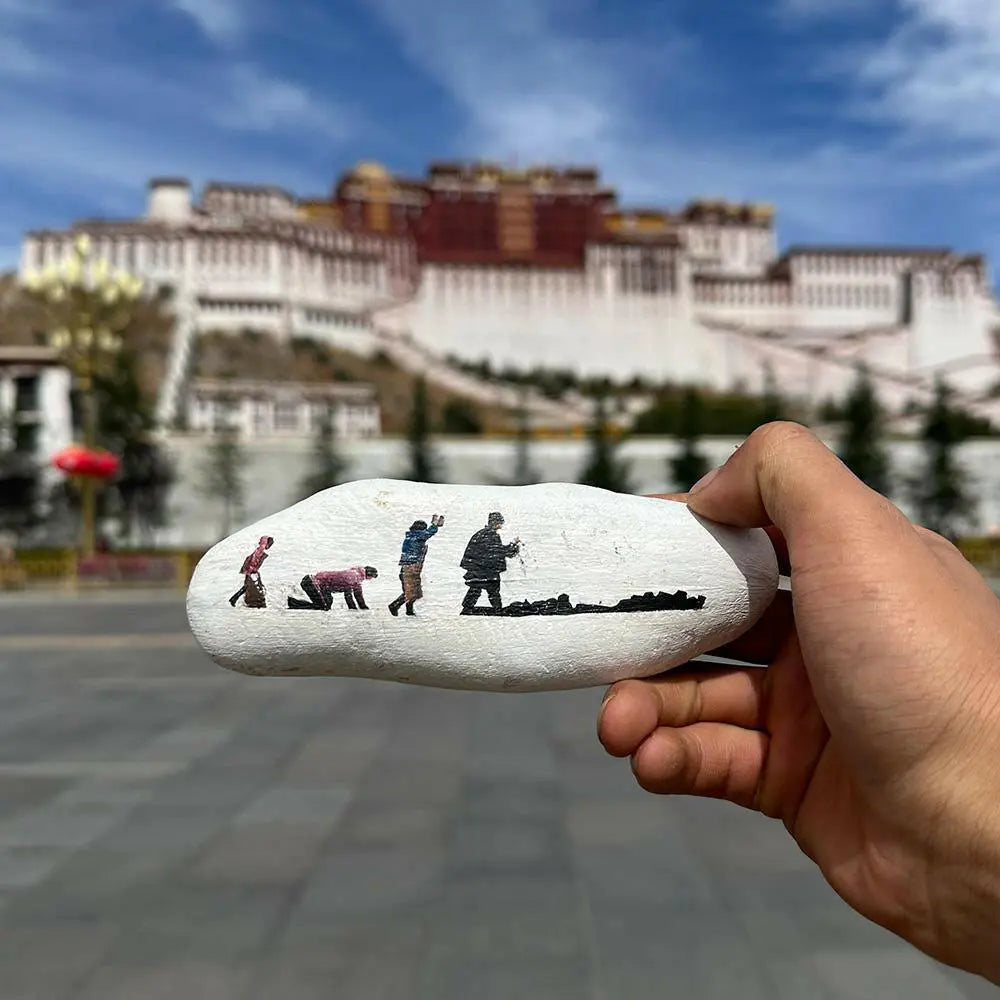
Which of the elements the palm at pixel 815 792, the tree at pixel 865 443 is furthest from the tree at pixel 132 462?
the palm at pixel 815 792

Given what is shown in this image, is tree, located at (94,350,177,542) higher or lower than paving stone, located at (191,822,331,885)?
higher

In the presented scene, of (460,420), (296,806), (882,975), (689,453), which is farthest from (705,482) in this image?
(460,420)

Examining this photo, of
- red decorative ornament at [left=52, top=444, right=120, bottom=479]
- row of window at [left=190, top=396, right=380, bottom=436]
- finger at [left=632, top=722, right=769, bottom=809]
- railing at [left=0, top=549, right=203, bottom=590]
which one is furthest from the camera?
row of window at [left=190, top=396, right=380, bottom=436]

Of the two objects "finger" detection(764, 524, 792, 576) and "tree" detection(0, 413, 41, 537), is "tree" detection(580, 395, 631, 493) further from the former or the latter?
"finger" detection(764, 524, 792, 576)

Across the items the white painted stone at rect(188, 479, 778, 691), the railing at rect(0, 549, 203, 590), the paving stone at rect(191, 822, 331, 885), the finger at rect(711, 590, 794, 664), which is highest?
the white painted stone at rect(188, 479, 778, 691)

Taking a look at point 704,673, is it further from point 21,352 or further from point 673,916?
point 21,352

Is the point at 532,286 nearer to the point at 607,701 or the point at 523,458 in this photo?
the point at 523,458

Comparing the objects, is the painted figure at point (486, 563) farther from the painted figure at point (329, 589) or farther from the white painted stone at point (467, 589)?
the painted figure at point (329, 589)

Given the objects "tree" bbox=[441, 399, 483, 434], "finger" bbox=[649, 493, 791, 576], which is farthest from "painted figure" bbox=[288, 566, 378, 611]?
"tree" bbox=[441, 399, 483, 434]
